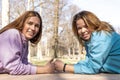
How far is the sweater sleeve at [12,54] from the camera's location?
213 cm

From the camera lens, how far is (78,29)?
2.50m

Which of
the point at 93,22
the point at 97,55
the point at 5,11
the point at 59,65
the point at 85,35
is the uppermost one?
the point at 5,11

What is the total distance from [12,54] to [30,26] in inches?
14.8

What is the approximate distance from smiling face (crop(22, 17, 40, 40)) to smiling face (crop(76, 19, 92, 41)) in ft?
1.23


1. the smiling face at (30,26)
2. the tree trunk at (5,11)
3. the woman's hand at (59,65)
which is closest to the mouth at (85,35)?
the woman's hand at (59,65)

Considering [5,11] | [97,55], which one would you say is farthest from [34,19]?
[5,11]

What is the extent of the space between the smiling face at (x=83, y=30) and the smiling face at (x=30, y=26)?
375 mm

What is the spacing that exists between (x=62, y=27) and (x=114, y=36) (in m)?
26.9

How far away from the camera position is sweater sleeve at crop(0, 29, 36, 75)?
2127 mm

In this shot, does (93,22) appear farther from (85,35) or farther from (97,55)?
(97,55)

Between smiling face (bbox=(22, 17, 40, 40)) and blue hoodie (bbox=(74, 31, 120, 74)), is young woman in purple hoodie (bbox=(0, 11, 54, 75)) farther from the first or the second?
blue hoodie (bbox=(74, 31, 120, 74))

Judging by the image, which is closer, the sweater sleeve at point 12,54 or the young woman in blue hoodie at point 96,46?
the sweater sleeve at point 12,54

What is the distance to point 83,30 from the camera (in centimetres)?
241

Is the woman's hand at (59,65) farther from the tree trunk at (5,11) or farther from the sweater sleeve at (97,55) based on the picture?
the tree trunk at (5,11)
